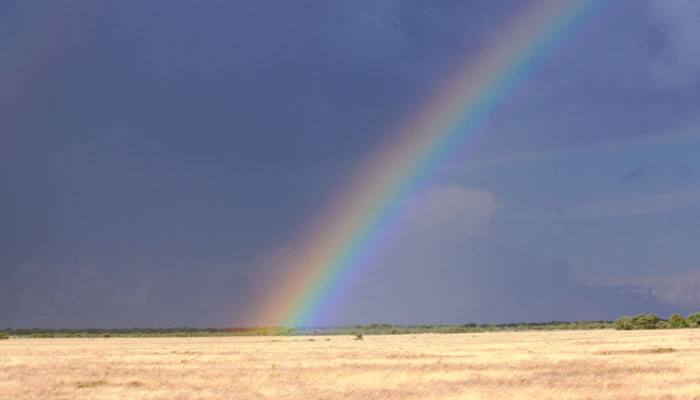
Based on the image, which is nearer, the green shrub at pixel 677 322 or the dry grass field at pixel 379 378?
the dry grass field at pixel 379 378

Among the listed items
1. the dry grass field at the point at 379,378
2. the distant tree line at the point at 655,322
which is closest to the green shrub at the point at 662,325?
the distant tree line at the point at 655,322

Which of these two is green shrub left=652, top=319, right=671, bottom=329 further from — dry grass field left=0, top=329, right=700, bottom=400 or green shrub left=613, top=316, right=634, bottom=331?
dry grass field left=0, top=329, right=700, bottom=400

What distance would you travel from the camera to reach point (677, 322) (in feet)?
461

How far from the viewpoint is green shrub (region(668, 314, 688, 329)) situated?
455ft

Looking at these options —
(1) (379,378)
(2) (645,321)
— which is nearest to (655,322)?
(2) (645,321)

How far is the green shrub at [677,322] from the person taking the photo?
138613 mm

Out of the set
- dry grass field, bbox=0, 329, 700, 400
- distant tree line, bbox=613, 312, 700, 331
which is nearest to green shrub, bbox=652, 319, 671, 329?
distant tree line, bbox=613, 312, 700, 331

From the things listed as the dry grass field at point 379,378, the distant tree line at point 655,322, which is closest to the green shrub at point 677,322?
the distant tree line at point 655,322

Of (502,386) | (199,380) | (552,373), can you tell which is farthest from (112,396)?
(552,373)

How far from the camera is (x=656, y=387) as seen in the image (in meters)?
34.5

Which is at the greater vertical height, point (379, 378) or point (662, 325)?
point (662, 325)

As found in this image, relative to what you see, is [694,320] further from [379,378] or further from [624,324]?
[379,378]

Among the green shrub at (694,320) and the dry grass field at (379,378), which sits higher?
the green shrub at (694,320)

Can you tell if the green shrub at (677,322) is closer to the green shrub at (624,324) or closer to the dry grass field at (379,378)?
the green shrub at (624,324)
